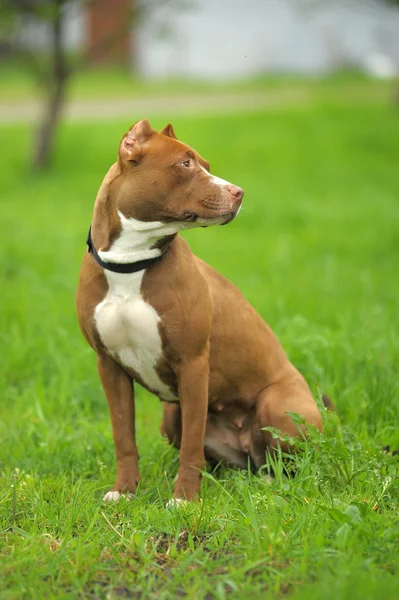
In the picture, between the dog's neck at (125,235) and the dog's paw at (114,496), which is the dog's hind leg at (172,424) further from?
the dog's neck at (125,235)

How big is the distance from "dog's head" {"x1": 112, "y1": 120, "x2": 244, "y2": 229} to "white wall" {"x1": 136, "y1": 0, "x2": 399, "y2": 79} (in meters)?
20.6

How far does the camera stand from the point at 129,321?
3.41m

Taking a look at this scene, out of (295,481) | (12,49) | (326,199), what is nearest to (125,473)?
(295,481)

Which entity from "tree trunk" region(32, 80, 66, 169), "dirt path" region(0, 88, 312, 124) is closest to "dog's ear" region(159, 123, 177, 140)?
"tree trunk" region(32, 80, 66, 169)

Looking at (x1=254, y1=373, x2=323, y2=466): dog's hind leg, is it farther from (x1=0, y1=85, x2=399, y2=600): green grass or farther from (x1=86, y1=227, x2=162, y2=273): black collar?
(x1=86, y1=227, x2=162, y2=273): black collar

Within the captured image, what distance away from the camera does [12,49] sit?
1239cm

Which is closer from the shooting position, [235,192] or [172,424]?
[235,192]

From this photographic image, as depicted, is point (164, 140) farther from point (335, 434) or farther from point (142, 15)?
point (142, 15)

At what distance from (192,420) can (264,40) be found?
71.9 feet

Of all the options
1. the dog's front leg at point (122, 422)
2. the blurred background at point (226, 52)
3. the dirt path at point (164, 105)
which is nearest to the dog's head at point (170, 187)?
the dog's front leg at point (122, 422)

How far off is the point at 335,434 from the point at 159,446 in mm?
991

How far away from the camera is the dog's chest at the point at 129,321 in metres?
3.40

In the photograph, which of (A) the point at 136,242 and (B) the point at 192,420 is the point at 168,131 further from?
(B) the point at 192,420

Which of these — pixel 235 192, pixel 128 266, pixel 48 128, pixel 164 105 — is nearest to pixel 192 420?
pixel 128 266
